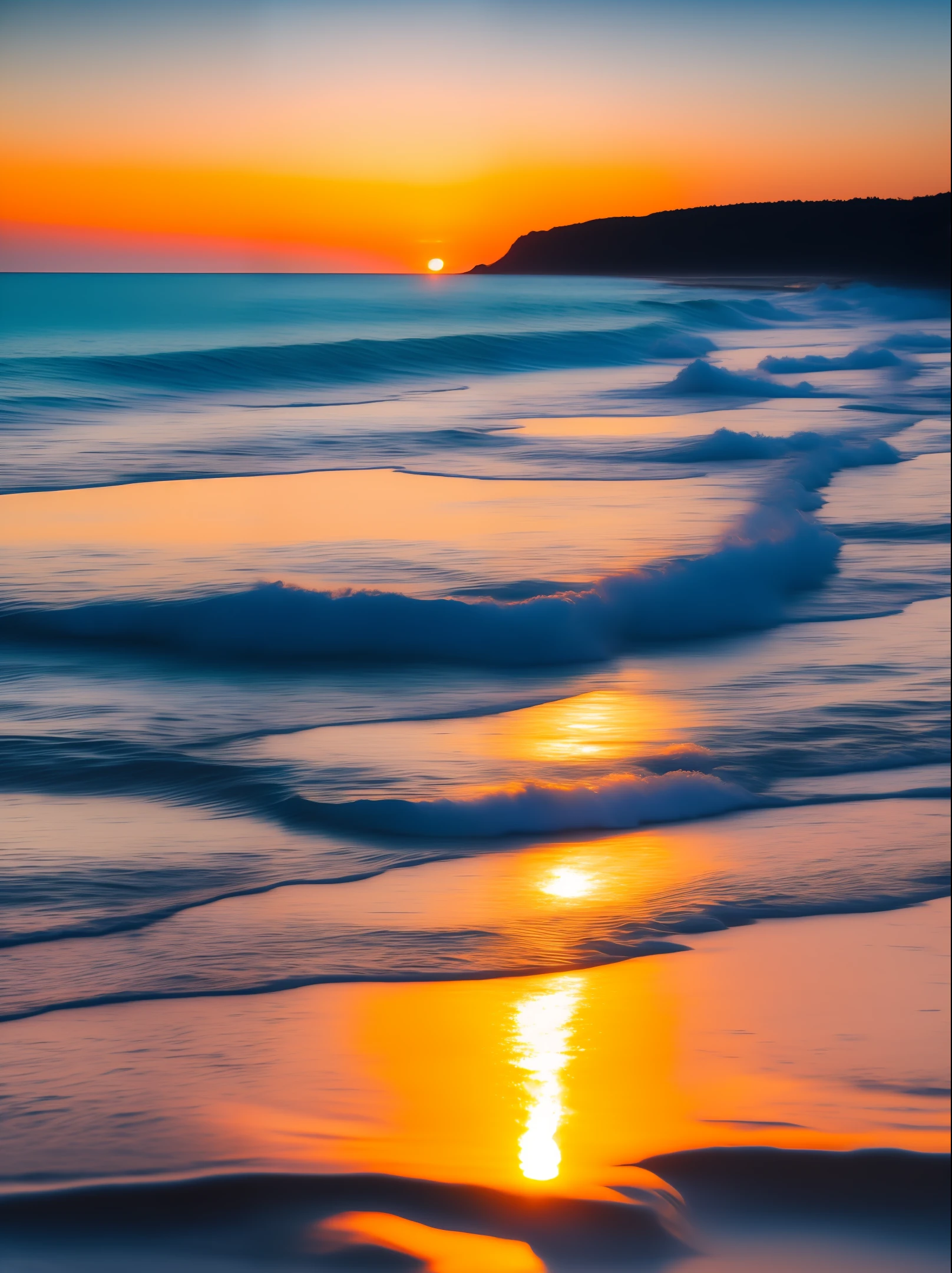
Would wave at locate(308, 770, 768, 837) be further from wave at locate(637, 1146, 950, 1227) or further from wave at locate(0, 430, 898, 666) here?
wave at locate(0, 430, 898, 666)

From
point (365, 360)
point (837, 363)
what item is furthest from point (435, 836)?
point (837, 363)

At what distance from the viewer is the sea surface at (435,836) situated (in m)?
2.43

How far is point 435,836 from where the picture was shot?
156 inches

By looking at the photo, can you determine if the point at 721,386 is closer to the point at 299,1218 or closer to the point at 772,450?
the point at 772,450

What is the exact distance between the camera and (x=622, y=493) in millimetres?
10023

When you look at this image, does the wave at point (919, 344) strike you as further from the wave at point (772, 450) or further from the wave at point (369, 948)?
the wave at point (369, 948)

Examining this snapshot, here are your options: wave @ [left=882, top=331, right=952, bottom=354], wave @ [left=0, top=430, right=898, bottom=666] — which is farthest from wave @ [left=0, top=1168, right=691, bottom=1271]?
wave @ [left=882, top=331, right=952, bottom=354]

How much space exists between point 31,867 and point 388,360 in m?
20.2

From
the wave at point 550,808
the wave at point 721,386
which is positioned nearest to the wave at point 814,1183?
the wave at point 550,808

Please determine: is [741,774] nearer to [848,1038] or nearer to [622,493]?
[848,1038]

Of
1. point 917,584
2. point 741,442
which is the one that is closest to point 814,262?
point 741,442

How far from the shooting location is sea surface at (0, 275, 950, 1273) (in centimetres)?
243

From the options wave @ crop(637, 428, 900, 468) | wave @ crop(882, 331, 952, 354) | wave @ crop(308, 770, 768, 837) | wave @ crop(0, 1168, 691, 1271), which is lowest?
wave @ crop(0, 1168, 691, 1271)

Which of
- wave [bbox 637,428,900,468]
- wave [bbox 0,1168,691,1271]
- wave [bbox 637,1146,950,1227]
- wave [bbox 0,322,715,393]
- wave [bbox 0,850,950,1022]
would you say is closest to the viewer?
wave [bbox 0,1168,691,1271]
